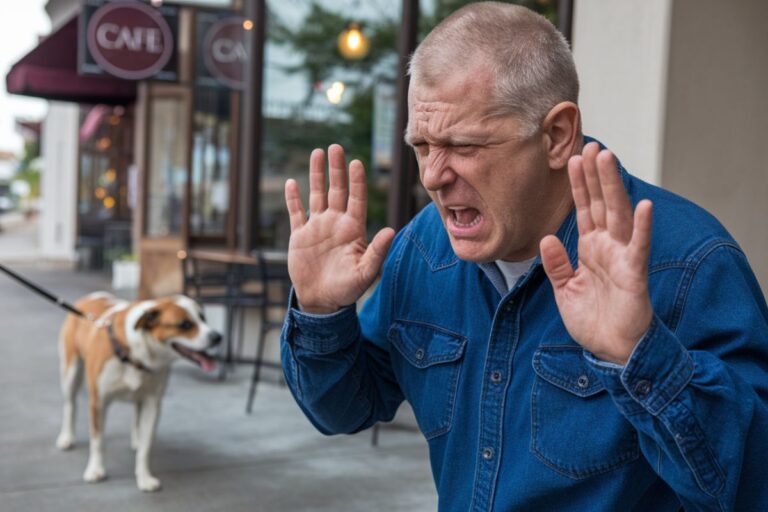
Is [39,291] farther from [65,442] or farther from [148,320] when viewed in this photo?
[65,442]

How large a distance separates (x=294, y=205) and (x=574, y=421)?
705mm

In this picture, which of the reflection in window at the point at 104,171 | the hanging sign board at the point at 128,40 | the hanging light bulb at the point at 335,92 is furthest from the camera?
the reflection in window at the point at 104,171

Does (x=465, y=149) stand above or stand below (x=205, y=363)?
above

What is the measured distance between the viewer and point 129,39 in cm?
927

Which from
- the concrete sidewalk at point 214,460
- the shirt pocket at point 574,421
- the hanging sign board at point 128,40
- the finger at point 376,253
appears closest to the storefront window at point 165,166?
the hanging sign board at point 128,40

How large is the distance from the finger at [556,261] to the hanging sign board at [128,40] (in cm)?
841

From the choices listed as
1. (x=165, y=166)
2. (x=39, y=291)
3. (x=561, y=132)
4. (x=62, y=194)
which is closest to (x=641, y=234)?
(x=561, y=132)

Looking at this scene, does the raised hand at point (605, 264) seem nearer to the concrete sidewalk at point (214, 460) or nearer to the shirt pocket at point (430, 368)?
the shirt pocket at point (430, 368)

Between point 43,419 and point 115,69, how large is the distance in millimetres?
3961

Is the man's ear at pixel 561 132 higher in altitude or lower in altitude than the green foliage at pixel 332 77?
lower

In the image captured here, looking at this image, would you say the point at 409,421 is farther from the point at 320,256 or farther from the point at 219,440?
the point at 320,256

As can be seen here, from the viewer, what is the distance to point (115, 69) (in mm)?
9188

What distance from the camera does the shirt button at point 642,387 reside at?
4.53ft

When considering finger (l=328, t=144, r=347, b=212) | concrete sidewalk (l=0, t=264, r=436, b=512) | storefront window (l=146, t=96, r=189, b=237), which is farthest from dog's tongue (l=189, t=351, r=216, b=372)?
storefront window (l=146, t=96, r=189, b=237)
